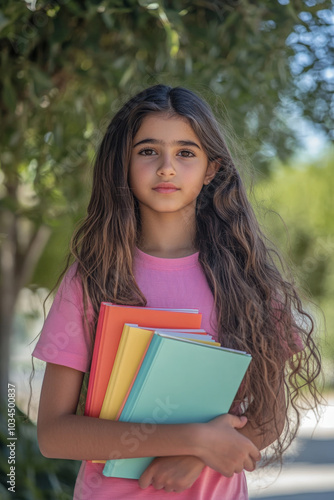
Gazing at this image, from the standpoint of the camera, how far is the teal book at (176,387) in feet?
4.16

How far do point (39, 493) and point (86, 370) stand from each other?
148cm

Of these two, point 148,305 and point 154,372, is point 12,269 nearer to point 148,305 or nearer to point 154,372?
point 148,305

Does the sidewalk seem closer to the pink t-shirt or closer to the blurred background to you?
the blurred background

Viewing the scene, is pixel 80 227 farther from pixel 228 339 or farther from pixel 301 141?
pixel 301 141

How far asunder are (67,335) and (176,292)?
26 centimetres

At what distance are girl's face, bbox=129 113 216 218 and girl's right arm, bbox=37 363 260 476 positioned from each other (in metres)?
0.48

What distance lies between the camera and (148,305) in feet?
4.84

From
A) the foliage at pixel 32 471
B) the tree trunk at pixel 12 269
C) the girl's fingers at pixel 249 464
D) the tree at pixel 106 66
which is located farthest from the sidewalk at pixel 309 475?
the girl's fingers at pixel 249 464

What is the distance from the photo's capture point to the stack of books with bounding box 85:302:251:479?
4.18 ft

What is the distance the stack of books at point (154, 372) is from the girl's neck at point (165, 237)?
23cm

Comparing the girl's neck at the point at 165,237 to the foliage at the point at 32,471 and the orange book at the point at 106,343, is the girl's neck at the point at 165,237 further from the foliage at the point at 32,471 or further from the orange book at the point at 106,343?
the foliage at the point at 32,471

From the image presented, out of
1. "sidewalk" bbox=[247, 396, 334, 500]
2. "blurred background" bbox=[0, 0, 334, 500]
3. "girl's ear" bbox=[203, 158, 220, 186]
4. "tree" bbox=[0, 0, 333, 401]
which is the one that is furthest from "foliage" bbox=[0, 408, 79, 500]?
"sidewalk" bbox=[247, 396, 334, 500]

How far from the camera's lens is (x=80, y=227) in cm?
161

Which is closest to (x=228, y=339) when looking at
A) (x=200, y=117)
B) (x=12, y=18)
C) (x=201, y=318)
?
(x=201, y=318)
